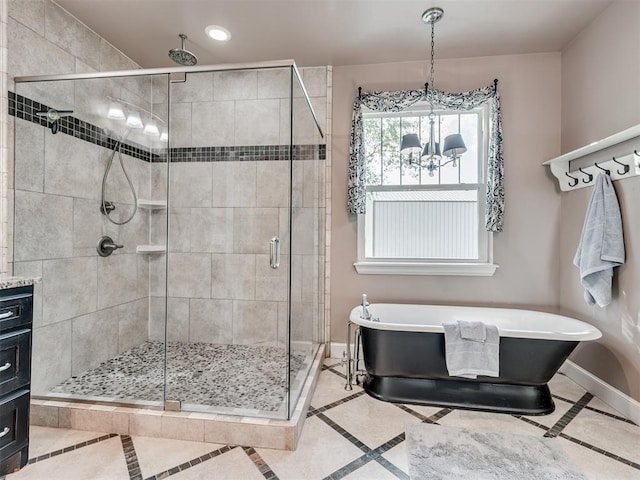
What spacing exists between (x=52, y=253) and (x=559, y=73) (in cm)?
399

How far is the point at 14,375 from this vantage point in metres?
1.50

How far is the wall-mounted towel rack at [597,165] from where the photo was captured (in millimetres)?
1961

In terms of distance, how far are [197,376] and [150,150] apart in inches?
65.2

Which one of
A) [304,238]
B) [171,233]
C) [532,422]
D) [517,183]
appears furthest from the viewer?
[517,183]

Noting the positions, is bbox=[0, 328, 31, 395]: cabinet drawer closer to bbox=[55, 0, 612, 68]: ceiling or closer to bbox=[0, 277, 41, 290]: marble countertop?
bbox=[0, 277, 41, 290]: marble countertop

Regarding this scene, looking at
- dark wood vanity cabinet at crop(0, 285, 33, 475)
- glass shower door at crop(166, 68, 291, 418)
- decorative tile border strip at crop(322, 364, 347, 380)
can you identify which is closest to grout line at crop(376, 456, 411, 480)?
glass shower door at crop(166, 68, 291, 418)

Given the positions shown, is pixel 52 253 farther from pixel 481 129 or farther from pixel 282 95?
pixel 481 129

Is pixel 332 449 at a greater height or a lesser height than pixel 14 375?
lesser

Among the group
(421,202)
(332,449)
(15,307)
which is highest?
(421,202)

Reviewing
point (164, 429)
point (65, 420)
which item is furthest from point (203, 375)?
point (65, 420)

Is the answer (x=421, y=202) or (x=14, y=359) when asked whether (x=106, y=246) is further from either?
(x=421, y=202)

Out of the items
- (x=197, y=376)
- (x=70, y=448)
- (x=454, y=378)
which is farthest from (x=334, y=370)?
(x=70, y=448)

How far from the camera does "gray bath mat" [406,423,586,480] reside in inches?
60.3

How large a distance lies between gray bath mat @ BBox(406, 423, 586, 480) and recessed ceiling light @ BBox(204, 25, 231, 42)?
2.96m
